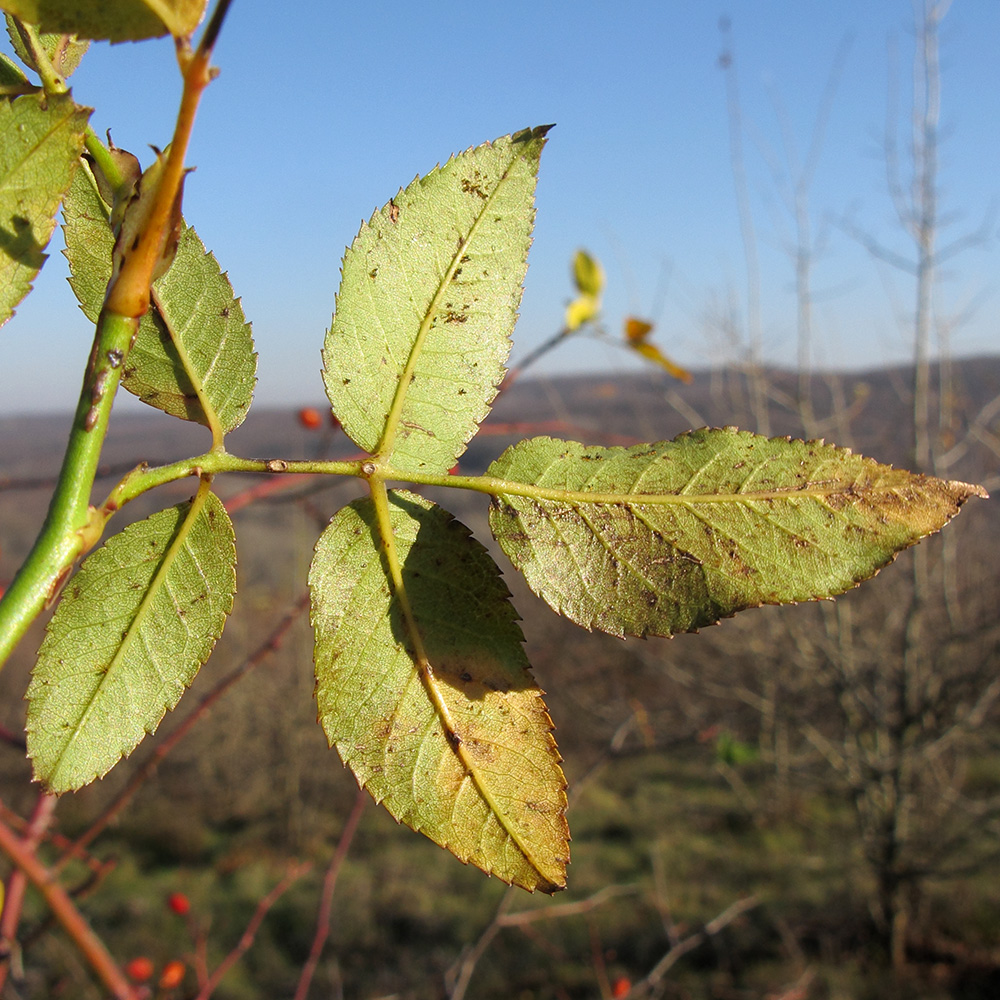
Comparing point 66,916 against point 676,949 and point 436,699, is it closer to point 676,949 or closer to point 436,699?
point 436,699

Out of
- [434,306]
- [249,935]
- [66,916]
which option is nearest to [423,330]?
[434,306]

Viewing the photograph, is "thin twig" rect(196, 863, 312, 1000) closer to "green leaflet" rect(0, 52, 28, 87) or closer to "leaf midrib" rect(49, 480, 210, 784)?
"leaf midrib" rect(49, 480, 210, 784)

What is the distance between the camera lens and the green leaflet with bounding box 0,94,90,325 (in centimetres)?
26

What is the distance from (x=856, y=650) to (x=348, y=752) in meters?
5.06

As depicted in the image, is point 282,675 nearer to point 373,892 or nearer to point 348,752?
point 373,892

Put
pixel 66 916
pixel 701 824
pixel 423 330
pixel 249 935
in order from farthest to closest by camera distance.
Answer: pixel 701 824
pixel 249 935
pixel 66 916
pixel 423 330

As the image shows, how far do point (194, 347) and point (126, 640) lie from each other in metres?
0.11

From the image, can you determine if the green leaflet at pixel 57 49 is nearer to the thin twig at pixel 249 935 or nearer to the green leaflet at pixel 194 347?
the green leaflet at pixel 194 347

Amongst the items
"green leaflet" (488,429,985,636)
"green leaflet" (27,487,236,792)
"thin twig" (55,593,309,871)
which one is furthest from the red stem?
"green leaflet" (488,429,985,636)

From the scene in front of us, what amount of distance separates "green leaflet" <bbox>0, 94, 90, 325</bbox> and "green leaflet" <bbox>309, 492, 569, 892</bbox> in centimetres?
14

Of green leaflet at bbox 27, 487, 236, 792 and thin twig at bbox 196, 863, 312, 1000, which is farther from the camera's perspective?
thin twig at bbox 196, 863, 312, 1000

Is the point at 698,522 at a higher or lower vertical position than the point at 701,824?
higher

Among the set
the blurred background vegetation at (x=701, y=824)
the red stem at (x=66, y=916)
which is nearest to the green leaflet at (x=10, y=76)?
the red stem at (x=66, y=916)

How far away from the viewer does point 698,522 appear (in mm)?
286
